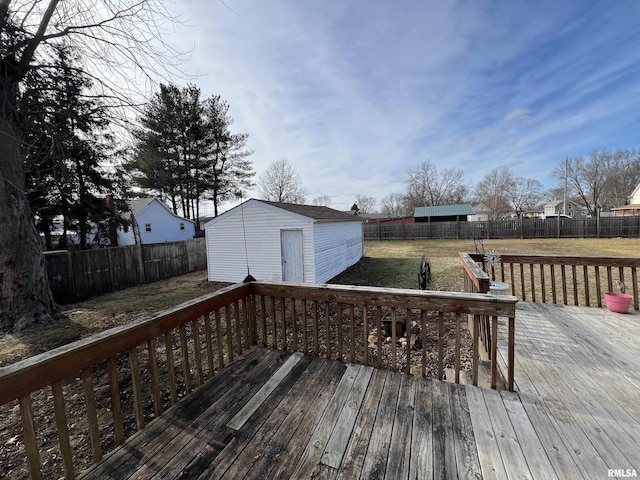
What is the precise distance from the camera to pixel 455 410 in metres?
1.88

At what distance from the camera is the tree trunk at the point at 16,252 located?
5242mm

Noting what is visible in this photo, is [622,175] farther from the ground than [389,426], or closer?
farther from the ground

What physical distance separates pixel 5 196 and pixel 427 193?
39.3 m

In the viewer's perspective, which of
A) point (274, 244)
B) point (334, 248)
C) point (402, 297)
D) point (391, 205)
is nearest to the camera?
point (402, 297)

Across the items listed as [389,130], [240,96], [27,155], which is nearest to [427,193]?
[389,130]

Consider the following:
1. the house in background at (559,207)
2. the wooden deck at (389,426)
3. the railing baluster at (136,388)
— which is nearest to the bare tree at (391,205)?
the house in background at (559,207)

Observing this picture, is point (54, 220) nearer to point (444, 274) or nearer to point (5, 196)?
point (5, 196)

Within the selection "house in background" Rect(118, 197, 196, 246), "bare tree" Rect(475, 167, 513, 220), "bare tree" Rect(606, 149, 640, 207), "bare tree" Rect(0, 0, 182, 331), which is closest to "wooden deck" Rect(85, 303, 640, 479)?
"bare tree" Rect(0, 0, 182, 331)

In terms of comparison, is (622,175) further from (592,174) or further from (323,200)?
(323,200)

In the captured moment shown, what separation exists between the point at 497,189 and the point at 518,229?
23636 mm

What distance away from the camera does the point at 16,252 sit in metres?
5.54

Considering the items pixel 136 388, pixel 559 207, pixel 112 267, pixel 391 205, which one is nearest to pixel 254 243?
pixel 112 267

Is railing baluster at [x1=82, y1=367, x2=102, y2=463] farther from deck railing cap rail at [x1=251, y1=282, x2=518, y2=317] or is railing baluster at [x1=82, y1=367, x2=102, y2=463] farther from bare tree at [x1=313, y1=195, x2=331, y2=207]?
bare tree at [x1=313, y1=195, x2=331, y2=207]

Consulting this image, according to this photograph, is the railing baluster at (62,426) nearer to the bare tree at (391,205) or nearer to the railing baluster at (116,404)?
the railing baluster at (116,404)
